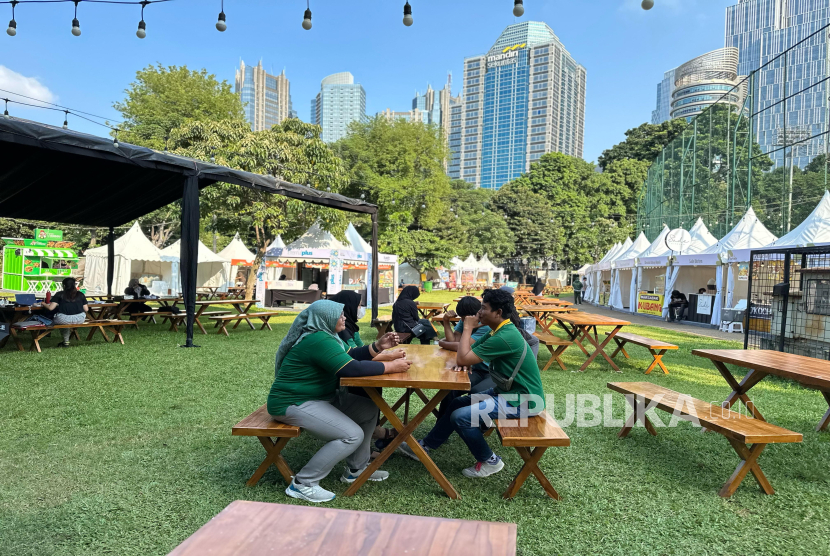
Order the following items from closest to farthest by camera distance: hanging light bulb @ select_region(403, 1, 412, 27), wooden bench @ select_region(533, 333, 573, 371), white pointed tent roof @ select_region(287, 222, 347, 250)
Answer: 1. hanging light bulb @ select_region(403, 1, 412, 27)
2. wooden bench @ select_region(533, 333, 573, 371)
3. white pointed tent roof @ select_region(287, 222, 347, 250)

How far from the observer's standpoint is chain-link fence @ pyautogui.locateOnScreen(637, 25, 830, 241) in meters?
16.8

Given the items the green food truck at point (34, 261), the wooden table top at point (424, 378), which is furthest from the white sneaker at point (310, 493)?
the green food truck at point (34, 261)

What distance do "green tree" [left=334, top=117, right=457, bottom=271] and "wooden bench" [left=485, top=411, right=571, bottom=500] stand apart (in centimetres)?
2645

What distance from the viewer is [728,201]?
68.8 ft

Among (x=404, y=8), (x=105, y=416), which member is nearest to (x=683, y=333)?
(x=404, y=8)

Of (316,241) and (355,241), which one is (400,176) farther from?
(316,241)

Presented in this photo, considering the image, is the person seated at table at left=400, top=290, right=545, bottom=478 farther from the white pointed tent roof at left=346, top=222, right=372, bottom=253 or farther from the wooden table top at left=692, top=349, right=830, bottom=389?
the white pointed tent roof at left=346, top=222, right=372, bottom=253

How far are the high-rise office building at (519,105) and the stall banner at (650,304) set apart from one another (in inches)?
4116

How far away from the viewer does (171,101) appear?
1083 inches

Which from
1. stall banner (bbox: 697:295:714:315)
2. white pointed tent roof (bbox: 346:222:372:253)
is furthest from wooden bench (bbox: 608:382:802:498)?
white pointed tent roof (bbox: 346:222:372:253)

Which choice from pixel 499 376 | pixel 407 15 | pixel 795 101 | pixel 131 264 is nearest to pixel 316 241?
pixel 131 264

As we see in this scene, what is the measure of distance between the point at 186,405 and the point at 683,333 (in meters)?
12.0

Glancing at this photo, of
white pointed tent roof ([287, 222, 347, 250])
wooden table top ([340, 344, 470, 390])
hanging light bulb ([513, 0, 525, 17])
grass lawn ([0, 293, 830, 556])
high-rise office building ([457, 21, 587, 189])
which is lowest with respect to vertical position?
grass lawn ([0, 293, 830, 556])

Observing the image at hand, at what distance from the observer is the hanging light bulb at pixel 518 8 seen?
5.89 meters
